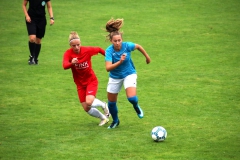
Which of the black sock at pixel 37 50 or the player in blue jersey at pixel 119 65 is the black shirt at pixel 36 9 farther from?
the player in blue jersey at pixel 119 65

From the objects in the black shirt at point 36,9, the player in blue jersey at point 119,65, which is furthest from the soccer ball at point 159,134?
the black shirt at point 36,9

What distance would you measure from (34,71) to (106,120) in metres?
6.08

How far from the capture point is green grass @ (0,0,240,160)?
958cm

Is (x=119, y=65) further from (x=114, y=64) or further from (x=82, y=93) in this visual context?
(x=82, y=93)

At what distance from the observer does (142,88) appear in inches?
565

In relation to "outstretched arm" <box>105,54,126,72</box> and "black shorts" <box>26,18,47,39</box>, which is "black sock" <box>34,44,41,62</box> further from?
"outstretched arm" <box>105,54,126,72</box>

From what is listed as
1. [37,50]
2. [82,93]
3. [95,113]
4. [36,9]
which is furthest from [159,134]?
[36,9]

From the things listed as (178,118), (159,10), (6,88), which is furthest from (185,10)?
(178,118)

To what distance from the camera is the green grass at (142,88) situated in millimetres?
9578

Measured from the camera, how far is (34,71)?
16.6 m

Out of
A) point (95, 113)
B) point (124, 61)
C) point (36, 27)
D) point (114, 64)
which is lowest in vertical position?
point (36, 27)

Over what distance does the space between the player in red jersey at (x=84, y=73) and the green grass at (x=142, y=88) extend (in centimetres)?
40

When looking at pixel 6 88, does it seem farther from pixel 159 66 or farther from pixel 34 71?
pixel 159 66

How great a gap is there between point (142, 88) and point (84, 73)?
3639 mm
